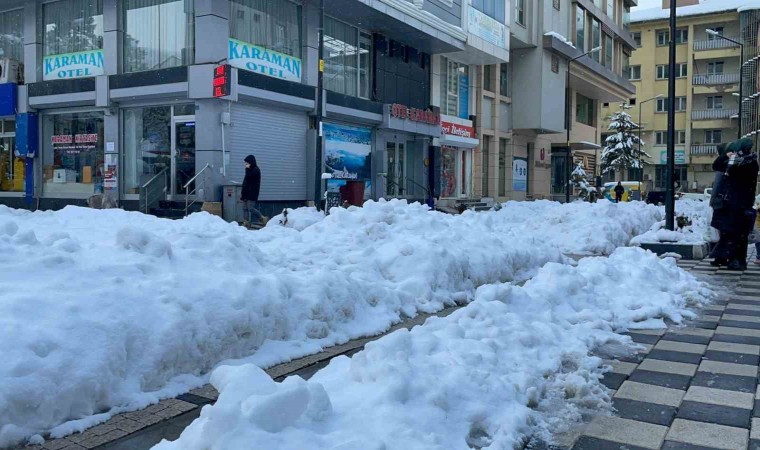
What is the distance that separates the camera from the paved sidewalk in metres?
3.42

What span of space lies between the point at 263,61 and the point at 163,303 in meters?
15.0

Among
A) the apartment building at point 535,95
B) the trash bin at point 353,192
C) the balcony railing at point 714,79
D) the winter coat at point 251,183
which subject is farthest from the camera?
the balcony railing at point 714,79

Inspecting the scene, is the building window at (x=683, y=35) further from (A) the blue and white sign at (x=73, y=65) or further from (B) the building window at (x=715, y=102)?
(A) the blue and white sign at (x=73, y=65)

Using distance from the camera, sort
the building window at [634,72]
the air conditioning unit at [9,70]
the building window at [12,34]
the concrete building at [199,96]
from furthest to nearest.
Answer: the building window at [634,72]
the building window at [12,34]
the air conditioning unit at [9,70]
the concrete building at [199,96]

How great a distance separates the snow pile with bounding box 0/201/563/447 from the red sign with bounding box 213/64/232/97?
28.7 feet

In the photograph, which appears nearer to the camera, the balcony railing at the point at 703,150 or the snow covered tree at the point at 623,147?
the snow covered tree at the point at 623,147

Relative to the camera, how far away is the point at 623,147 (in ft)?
208

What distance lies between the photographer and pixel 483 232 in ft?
33.0

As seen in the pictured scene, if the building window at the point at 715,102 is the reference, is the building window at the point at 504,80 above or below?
below

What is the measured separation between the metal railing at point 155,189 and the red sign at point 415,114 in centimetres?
907

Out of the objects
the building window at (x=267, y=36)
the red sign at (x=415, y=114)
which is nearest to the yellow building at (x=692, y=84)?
the red sign at (x=415, y=114)

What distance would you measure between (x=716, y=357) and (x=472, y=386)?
8.48 feet

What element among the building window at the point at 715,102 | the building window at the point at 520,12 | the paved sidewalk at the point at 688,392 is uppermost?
the building window at the point at 715,102

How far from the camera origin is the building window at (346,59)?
71.2 ft
